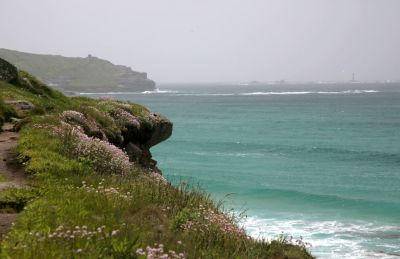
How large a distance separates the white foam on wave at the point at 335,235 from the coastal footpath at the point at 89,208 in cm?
1473

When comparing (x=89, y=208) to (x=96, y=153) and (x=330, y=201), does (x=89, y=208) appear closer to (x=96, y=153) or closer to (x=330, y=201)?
(x=96, y=153)

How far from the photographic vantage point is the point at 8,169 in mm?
11820

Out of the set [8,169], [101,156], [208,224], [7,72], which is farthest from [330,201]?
[208,224]

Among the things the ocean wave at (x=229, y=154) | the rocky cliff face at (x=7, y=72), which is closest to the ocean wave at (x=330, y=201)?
the ocean wave at (x=229, y=154)

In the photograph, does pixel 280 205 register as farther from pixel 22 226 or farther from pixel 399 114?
pixel 399 114

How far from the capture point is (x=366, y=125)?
10769 centimetres

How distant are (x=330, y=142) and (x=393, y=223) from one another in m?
46.9

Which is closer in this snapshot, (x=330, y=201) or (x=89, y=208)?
(x=89, y=208)

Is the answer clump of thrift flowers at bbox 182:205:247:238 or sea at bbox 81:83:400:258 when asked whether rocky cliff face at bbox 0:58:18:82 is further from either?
clump of thrift flowers at bbox 182:205:247:238

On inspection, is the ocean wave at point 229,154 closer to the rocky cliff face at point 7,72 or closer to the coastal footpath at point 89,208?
the rocky cliff face at point 7,72

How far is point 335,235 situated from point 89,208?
2615 cm

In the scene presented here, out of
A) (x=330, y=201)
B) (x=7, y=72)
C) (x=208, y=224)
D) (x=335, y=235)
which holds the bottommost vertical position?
(x=330, y=201)

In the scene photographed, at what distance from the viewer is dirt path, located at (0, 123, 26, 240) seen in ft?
26.6

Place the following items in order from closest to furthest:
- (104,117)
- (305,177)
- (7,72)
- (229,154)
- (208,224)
A: (208,224)
(104,117)
(7,72)
(305,177)
(229,154)
